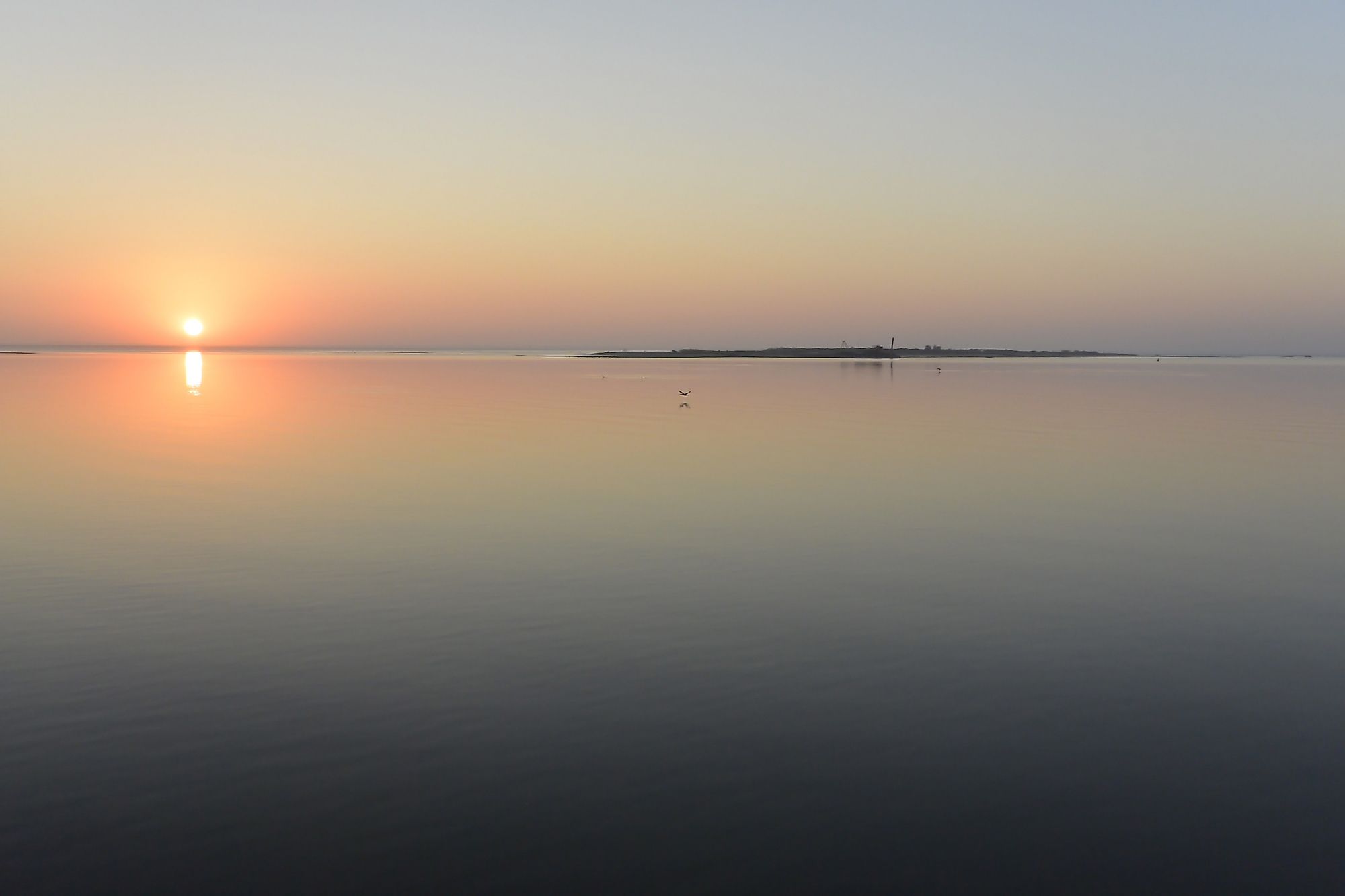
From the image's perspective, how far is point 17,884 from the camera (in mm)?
9008

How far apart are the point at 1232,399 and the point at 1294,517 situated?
70.1 m

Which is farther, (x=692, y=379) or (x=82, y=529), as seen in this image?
(x=692, y=379)

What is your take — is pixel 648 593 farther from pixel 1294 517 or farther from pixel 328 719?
pixel 1294 517

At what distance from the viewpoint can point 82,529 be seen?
2595cm

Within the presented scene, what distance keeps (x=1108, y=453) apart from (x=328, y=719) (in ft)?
133

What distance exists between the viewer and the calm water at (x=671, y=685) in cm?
969

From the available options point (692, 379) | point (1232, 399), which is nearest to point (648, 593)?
point (1232, 399)

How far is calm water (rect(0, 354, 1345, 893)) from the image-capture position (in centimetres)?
969

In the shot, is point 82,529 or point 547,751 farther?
point 82,529

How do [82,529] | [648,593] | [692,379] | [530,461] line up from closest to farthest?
[648,593]
[82,529]
[530,461]
[692,379]

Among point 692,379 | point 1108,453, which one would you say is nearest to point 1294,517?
point 1108,453

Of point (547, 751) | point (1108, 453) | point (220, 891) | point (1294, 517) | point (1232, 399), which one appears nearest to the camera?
point (220, 891)

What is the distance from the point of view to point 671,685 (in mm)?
14102

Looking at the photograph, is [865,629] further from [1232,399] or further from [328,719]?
[1232,399]
